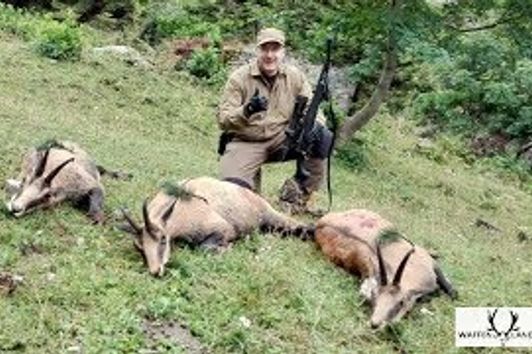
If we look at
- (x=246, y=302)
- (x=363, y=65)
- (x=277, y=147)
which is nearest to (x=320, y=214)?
(x=277, y=147)

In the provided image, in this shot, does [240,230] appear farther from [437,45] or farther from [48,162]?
[437,45]

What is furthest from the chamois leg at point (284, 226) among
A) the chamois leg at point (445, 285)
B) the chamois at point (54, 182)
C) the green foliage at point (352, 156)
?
the green foliage at point (352, 156)

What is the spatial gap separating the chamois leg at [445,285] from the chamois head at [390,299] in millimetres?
596

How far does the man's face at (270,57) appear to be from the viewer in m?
8.85

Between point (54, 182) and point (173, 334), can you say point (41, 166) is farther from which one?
point (173, 334)

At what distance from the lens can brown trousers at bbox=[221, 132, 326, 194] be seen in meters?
9.20

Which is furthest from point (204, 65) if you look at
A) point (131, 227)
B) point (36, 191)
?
point (131, 227)

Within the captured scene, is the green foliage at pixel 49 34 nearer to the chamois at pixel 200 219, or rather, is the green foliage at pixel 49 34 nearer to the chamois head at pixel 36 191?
the chamois head at pixel 36 191

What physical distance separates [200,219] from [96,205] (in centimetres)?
104

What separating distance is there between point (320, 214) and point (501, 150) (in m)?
9.60

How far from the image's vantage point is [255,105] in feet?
28.4

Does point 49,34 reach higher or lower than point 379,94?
lower

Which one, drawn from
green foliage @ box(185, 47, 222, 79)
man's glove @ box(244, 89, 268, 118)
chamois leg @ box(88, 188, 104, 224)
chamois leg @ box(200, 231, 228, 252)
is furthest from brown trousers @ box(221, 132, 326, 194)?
green foliage @ box(185, 47, 222, 79)

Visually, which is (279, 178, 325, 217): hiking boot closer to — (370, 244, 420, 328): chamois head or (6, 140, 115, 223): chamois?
(6, 140, 115, 223): chamois
